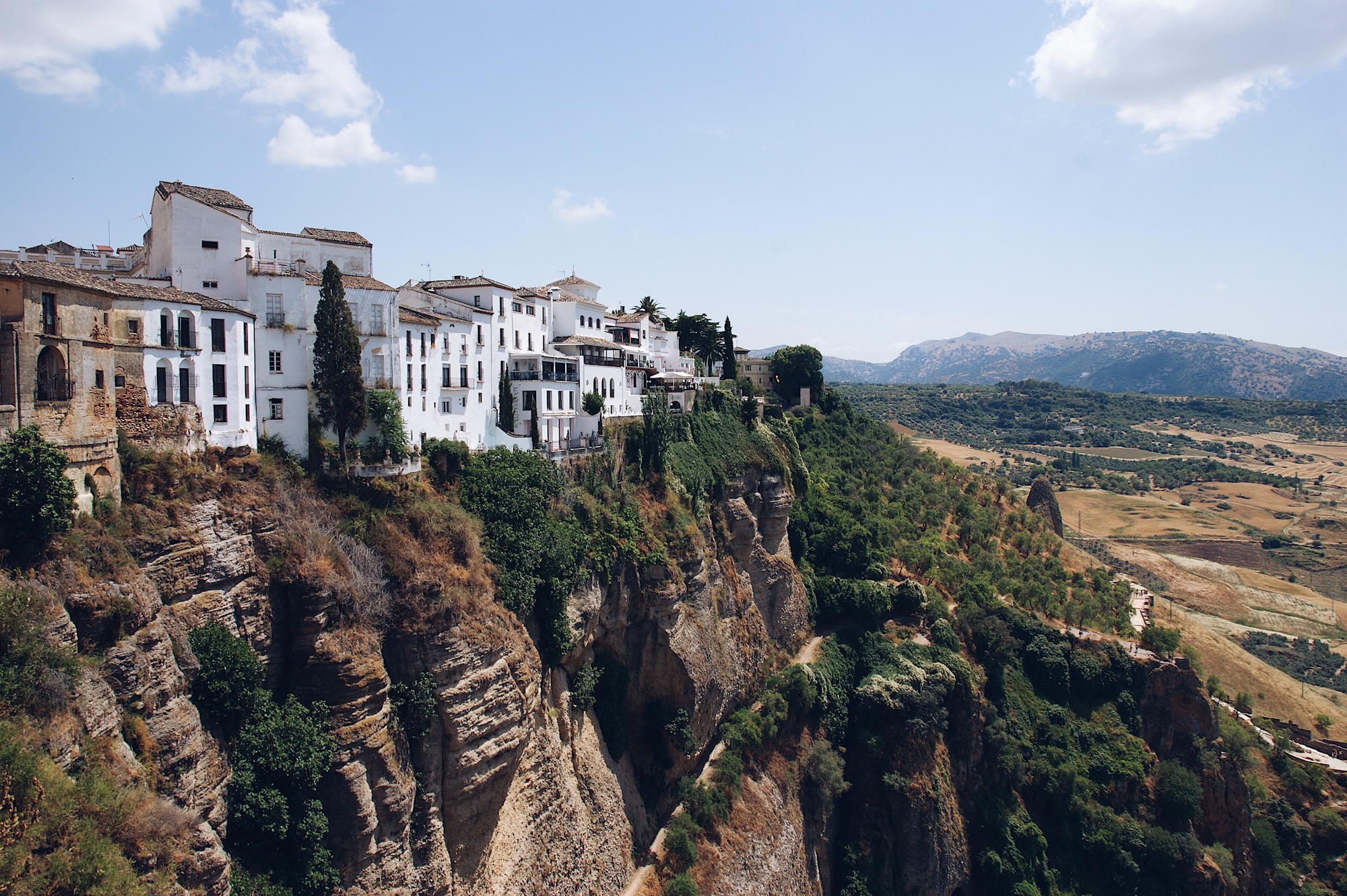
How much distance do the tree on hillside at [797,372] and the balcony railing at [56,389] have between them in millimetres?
60323

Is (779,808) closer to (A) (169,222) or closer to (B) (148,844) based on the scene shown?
(B) (148,844)

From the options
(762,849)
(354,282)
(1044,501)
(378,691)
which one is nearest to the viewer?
(378,691)

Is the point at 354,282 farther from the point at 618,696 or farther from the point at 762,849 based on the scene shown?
the point at 762,849

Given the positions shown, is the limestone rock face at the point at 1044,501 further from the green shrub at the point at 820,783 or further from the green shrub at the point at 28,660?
the green shrub at the point at 28,660

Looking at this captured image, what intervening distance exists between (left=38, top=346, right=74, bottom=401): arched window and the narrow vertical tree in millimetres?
20920

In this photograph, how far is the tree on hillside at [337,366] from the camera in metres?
30.0

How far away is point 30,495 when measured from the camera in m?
19.5

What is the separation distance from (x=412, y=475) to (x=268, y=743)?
12076mm

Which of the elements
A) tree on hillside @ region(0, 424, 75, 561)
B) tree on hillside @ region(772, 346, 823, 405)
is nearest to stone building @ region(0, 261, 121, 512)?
tree on hillside @ region(0, 424, 75, 561)

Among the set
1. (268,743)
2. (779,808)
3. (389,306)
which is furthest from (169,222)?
(779,808)

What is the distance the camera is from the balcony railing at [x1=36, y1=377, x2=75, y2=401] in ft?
70.3

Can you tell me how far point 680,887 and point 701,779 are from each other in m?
6.45

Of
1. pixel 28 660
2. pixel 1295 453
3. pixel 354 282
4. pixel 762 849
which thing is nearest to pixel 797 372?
pixel 762 849

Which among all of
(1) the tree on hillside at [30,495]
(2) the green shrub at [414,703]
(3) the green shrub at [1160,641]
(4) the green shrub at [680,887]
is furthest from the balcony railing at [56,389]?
(3) the green shrub at [1160,641]
